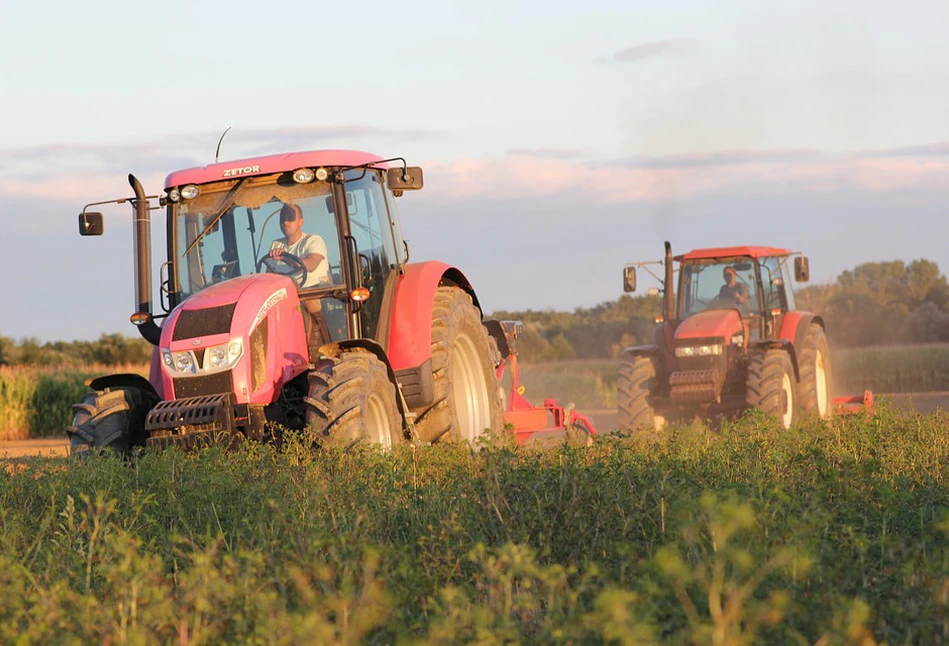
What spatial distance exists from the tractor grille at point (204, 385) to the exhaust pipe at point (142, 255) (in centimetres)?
108

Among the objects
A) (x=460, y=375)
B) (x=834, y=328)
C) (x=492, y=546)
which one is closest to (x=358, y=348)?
(x=460, y=375)

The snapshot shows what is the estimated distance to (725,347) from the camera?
1378 cm

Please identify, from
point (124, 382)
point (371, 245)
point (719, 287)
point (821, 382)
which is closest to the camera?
point (124, 382)

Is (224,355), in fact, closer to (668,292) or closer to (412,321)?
(412,321)

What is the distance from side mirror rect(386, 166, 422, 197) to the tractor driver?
660 millimetres

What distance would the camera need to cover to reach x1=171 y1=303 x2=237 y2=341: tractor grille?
7.75 metres

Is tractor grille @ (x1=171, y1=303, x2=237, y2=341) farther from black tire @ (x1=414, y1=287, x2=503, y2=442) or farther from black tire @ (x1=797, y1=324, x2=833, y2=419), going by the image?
black tire @ (x1=797, y1=324, x2=833, y2=419)

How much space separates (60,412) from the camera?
2398 centimetres

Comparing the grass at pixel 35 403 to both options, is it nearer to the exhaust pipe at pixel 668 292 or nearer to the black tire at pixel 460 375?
the exhaust pipe at pixel 668 292

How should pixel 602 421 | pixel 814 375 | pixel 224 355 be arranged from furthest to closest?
pixel 602 421 < pixel 814 375 < pixel 224 355

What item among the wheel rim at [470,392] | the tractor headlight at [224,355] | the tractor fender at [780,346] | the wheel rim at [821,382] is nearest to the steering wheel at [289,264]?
the tractor headlight at [224,355]

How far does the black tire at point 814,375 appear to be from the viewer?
47.1ft

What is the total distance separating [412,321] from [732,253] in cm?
681

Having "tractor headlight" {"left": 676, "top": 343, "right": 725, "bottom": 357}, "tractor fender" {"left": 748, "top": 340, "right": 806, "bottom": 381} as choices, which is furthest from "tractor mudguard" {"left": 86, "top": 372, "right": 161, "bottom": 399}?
"tractor fender" {"left": 748, "top": 340, "right": 806, "bottom": 381}
